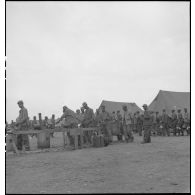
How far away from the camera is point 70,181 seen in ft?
18.3

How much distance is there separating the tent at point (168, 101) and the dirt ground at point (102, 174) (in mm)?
15764

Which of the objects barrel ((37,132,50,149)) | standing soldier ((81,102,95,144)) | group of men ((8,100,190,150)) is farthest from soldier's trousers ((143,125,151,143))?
barrel ((37,132,50,149))

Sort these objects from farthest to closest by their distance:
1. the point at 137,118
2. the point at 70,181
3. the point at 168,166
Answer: the point at 137,118
the point at 168,166
the point at 70,181

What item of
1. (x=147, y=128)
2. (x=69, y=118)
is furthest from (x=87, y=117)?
(x=147, y=128)

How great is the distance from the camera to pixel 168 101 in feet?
78.9

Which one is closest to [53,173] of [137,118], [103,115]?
[103,115]

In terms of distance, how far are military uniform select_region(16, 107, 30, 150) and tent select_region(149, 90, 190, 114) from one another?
584 inches

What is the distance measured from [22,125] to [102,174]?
5528 millimetres

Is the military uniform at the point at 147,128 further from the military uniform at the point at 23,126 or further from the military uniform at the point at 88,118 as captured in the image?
the military uniform at the point at 23,126

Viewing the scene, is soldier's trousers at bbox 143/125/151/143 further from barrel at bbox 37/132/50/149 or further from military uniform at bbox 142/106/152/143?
barrel at bbox 37/132/50/149

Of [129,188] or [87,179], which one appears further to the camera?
[87,179]

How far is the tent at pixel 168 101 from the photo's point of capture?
24.0 meters
